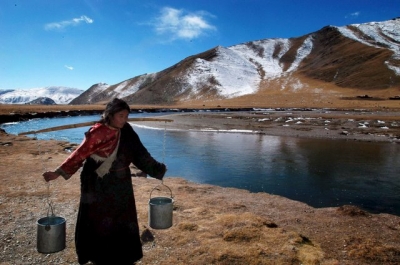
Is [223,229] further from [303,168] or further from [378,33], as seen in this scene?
[378,33]

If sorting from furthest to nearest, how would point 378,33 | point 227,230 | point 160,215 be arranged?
point 378,33
point 227,230
point 160,215

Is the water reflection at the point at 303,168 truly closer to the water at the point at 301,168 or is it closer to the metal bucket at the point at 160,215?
the water at the point at 301,168

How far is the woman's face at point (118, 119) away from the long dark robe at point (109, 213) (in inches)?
7.2

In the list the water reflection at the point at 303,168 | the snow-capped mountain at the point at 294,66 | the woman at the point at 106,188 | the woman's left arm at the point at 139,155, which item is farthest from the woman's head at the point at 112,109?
the snow-capped mountain at the point at 294,66

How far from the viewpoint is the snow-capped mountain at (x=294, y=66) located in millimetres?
108438

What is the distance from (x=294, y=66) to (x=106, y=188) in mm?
150300

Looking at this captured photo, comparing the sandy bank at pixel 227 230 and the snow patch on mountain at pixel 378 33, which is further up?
the snow patch on mountain at pixel 378 33

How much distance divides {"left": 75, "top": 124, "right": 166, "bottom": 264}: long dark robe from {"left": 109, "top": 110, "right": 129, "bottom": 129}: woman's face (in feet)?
0.60

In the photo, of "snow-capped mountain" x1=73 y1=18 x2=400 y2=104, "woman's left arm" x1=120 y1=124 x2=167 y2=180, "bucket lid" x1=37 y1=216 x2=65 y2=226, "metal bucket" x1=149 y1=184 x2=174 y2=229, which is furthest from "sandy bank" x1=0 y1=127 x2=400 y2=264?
"snow-capped mountain" x1=73 y1=18 x2=400 y2=104

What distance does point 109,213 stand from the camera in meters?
4.23

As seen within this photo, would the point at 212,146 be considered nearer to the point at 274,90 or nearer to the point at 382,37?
the point at 274,90

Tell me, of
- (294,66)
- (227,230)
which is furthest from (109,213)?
(294,66)

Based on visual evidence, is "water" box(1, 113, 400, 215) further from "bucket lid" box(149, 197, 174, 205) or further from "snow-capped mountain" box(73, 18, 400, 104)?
"snow-capped mountain" box(73, 18, 400, 104)

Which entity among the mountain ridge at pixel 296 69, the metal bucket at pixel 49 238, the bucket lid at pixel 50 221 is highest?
the mountain ridge at pixel 296 69
